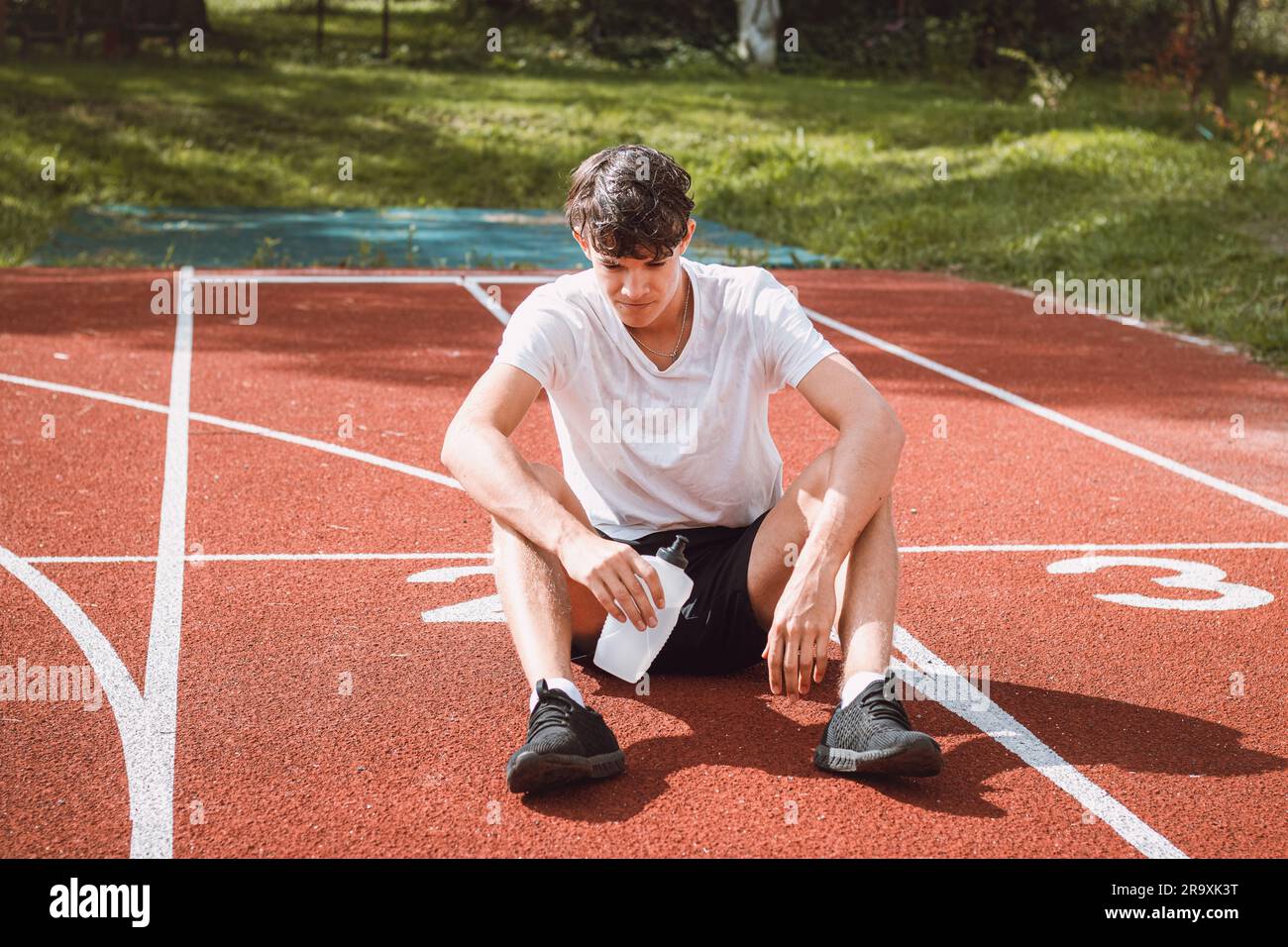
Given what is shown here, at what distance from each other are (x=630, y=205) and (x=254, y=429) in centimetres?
456

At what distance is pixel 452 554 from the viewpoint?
5.83m

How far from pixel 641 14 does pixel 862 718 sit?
3095cm

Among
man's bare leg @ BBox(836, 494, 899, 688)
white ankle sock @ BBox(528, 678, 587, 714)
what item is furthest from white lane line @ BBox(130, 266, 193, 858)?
man's bare leg @ BBox(836, 494, 899, 688)

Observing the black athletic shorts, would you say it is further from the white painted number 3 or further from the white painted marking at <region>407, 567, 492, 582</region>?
the white painted number 3

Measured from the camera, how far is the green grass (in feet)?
46.7

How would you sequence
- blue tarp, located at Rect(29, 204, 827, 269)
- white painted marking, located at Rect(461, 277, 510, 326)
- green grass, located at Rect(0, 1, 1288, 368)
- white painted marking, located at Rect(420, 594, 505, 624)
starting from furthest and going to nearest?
blue tarp, located at Rect(29, 204, 827, 269) < green grass, located at Rect(0, 1, 1288, 368) < white painted marking, located at Rect(461, 277, 510, 326) < white painted marking, located at Rect(420, 594, 505, 624)

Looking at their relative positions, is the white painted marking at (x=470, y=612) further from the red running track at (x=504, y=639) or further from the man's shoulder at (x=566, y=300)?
the man's shoulder at (x=566, y=300)

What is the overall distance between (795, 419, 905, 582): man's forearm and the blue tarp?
1079cm

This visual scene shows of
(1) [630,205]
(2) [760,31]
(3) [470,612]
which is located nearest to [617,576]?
(1) [630,205]

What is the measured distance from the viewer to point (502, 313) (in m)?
11.6

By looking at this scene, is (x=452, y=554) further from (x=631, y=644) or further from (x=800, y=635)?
(x=800, y=635)

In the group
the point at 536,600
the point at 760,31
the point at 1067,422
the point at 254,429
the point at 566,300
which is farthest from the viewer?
the point at 760,31

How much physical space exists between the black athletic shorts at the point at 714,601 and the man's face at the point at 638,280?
67 centimetres
